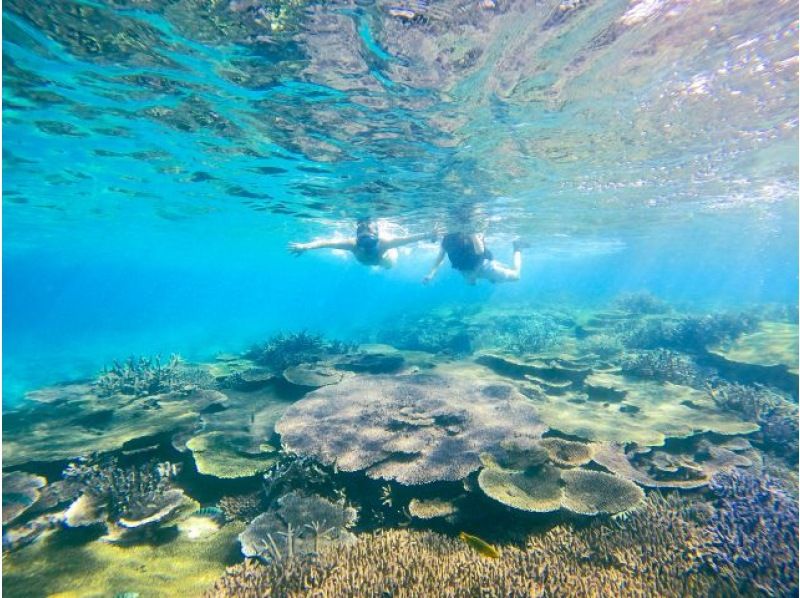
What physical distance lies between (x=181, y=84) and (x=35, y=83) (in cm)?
437

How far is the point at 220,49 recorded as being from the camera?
8945mm

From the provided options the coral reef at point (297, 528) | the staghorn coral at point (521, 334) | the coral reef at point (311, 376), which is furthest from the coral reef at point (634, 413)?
the coral reef at point (311, 376)

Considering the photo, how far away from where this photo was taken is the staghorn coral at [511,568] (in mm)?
4121

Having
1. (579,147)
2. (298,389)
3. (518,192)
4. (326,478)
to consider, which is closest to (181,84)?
(298,389)

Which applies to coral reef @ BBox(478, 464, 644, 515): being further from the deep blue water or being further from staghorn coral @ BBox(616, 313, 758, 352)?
staghorn coral @ BBox(616, 313, 758, 352)

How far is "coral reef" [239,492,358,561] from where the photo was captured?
15.9 feet

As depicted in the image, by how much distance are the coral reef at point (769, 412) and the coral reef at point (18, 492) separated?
14.4 metres

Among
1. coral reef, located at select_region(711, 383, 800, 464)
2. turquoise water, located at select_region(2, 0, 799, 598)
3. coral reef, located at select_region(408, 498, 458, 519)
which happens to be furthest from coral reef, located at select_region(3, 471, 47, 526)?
coral reef, located at select_region(711, 383, 800, 464)

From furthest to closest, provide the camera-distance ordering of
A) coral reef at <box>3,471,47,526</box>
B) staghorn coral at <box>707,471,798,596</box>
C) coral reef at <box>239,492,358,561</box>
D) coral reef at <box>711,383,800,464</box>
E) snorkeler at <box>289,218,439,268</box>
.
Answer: snorkeler at <box>289,218,439,268</box>
coral reef at <box>711,383,800,464</box>
coral reef at <box>3,471,47,526</box>
coral reef at <box>239,492,358,561</box>
staghorn coral at <box>707,471,798,596</box>

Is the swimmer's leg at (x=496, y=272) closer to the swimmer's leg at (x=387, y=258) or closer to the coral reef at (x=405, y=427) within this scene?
the swimmer's leg at (x=387, y=258)

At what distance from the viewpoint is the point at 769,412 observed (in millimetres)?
9977

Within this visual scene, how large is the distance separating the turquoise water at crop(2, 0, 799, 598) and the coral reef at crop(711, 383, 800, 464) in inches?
3.4

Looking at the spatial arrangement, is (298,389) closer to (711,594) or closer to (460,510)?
(460,510)

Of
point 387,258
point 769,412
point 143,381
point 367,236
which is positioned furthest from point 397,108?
point 769,412
